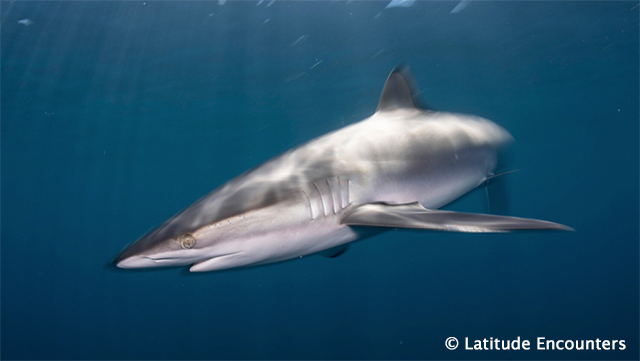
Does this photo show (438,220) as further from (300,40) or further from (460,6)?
(300,40)

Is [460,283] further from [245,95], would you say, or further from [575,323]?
[245,95]

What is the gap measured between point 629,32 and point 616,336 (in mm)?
11902

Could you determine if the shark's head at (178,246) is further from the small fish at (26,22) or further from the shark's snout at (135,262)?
the small fish at (26,22)

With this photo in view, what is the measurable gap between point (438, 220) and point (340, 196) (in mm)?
833

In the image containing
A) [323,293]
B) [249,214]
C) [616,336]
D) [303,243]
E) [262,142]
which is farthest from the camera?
[262,142]

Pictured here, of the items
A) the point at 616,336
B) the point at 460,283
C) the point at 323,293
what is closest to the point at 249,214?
the point at 616,336

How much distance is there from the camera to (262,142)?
97.7ft

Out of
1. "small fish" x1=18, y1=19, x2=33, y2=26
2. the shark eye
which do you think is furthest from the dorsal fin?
"small fish" x1=18, y1=19, x2=33, y2=26

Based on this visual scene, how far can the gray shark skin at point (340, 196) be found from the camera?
2111mm

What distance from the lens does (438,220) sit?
2.09 m

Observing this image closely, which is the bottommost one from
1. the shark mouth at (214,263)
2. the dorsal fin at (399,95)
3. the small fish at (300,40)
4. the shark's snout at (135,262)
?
the shark mouth at (214,263)

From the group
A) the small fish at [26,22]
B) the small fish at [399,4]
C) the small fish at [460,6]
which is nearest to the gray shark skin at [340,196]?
the small fish at [399,4]

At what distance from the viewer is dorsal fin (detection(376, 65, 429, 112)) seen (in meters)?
4.20
